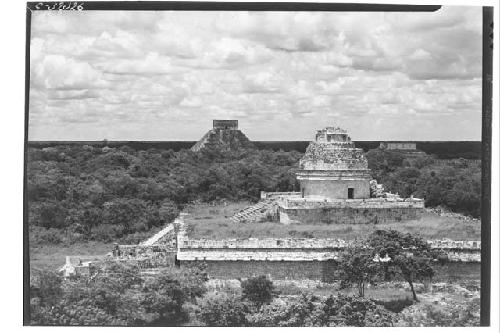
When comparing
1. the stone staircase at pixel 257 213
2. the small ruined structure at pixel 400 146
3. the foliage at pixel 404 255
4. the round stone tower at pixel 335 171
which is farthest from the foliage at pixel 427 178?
the stone staircase at pixel 257 213

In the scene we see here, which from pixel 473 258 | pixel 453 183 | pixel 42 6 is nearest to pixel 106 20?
pixel 42 6

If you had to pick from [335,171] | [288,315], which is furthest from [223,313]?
[335,171]

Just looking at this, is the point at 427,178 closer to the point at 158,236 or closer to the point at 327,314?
the point at 158,236

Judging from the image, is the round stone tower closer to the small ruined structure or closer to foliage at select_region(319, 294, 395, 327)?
the small ruined structure

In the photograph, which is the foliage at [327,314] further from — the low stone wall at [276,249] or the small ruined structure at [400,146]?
the small ruined structure at [400,146]

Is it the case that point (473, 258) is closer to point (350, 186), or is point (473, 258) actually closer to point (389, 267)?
point (389, 267)
